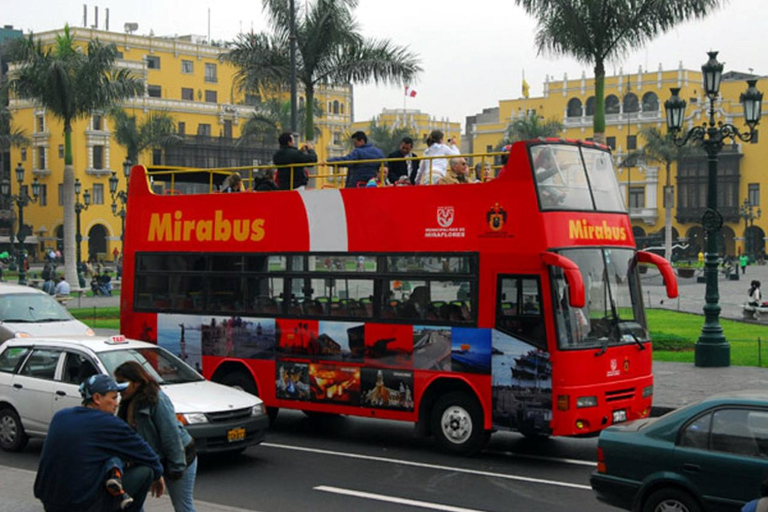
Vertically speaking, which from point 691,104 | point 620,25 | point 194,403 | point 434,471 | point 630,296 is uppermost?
point 691,104

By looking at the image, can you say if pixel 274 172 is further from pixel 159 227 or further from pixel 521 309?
pixel 521 309

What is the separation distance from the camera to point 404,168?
50.4 feet

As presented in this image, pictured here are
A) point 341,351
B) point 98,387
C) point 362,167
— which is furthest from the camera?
point 362,167

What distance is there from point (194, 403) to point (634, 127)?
318ft

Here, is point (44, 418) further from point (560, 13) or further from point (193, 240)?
point (560, 13)

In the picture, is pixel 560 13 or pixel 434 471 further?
pixel 560 13

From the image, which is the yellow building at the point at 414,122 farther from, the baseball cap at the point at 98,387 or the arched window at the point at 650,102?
the baseball cap at the point at 98,387

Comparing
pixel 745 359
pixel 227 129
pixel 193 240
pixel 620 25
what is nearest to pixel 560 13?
pixel 620 25

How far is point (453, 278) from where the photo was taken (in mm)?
13602

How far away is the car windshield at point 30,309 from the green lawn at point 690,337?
13.4 metres

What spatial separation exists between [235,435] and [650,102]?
97367mm

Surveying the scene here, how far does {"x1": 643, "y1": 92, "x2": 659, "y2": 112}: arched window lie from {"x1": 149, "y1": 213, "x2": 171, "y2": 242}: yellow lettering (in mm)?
92086

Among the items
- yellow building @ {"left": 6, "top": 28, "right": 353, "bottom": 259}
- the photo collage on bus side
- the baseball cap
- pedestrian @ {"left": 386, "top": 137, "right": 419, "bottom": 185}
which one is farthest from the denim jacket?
yellow building @ {"left": 6, "top": 28, "right": 353, "bottom": 259}

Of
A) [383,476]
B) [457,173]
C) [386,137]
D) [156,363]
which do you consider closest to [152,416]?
[383,476]
